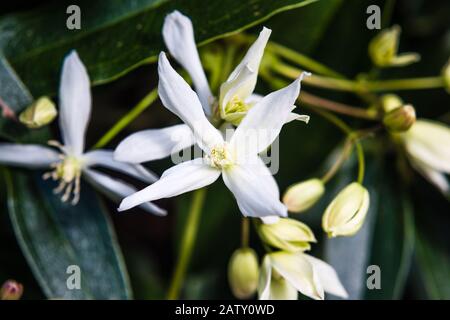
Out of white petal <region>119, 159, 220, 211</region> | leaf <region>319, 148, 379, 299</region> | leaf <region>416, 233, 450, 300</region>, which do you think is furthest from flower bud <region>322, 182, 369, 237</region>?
leaf <region>416, 233, 450, 300</region>

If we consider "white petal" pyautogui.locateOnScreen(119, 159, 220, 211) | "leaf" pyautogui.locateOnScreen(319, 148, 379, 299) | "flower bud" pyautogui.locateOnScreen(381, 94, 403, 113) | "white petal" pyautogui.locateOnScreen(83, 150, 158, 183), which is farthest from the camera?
"leaf" pyautogui.locateOnScreen(319, 148, 379, 299)

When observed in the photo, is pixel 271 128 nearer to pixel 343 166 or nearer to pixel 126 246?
pixel 343 166

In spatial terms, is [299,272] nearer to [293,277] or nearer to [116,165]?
[293,277]

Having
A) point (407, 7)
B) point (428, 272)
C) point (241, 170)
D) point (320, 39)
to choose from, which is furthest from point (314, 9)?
point (428, 272)

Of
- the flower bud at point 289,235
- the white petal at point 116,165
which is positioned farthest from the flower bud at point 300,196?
the white petal at point 116,165

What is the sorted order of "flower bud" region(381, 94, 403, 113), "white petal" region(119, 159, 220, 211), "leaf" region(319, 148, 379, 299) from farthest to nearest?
1. "leaf" region(319, 148, 379, 299)
2. "flower bud" region(381, 94, 403, 113)
3. "white petal" region(119, 159, 220, 211)

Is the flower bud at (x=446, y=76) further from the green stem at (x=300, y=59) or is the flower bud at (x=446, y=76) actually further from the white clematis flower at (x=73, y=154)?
the white clematis flower at (x=73, y=154)

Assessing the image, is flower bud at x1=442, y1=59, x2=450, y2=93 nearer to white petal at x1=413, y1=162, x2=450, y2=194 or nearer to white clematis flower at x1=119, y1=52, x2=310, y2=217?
white petal at x1=413, y1=162, x2=450, y2=194
